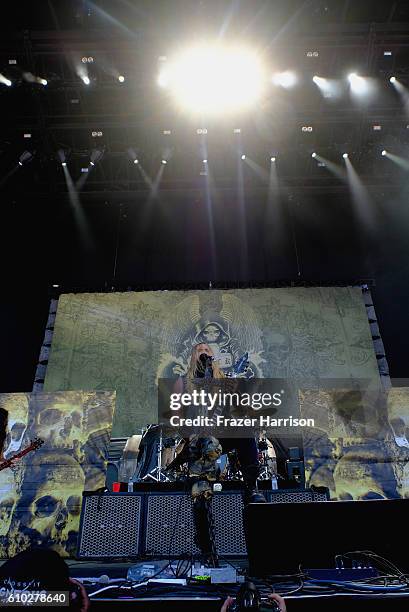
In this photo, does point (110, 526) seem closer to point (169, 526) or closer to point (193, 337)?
point (169, 526)

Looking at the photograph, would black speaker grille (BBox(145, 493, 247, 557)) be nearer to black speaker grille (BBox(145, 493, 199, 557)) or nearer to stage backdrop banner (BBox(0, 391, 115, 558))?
black speaker grille (BBox(145, 493, 199, 557))

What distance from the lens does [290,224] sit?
25.1ft

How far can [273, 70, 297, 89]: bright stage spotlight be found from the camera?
20.8 ft

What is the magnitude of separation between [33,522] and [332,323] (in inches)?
187

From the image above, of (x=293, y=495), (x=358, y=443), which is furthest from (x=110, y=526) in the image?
(x=358, y=443)

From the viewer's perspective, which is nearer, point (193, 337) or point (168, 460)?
point (168, 460)

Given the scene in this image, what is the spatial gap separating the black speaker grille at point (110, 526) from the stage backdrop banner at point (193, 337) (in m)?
2.99

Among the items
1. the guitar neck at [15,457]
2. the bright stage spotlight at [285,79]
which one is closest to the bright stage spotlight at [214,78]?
the bright stage spotlight at [285,79]

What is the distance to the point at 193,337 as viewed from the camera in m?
6.63

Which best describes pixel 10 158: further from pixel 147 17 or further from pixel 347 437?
pixel 347 437

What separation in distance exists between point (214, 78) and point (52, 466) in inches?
225

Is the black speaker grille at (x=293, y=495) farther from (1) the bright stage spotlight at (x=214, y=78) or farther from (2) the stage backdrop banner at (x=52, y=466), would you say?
(1) the bright stage spotlight at (x=214, y=78)

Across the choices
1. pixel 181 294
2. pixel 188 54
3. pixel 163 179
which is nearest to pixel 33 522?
pixel 181 294

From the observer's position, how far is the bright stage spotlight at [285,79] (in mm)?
6344
